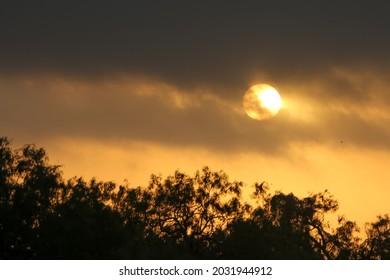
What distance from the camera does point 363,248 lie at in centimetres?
12019

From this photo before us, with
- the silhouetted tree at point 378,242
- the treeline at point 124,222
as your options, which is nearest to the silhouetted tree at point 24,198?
the treeline at point 124,222

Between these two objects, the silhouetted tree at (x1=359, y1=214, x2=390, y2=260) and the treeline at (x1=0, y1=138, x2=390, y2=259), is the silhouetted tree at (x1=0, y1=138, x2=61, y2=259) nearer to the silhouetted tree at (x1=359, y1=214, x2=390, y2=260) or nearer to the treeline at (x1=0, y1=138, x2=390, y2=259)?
the treeline at (x1=0, y1=138, x2=390, y2=259)

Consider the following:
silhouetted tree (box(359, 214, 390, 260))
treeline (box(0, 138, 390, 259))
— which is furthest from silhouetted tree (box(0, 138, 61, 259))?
silhouetted tree (box(359, 214, 390, 260))

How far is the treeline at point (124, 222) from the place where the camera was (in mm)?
88062

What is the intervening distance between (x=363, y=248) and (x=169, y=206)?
29.4m

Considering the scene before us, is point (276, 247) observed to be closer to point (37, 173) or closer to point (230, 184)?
point (230, 184)

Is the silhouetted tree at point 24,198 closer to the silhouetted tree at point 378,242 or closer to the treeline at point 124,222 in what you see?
the treeline at point 124,222

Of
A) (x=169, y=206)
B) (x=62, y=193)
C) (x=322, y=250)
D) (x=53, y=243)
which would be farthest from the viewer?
(x=322, y=250)

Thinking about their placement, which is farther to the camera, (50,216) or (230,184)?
(230,184)

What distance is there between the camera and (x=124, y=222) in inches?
3706

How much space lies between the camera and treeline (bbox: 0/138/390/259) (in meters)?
88.1

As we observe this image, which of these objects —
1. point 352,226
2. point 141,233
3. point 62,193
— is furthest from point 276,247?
point 352,226

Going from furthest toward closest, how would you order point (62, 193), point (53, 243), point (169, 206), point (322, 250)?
point (322, 250) < point (169, 206) < point (62, 193) < point (53, 243)

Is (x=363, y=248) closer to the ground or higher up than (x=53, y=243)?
higher up
